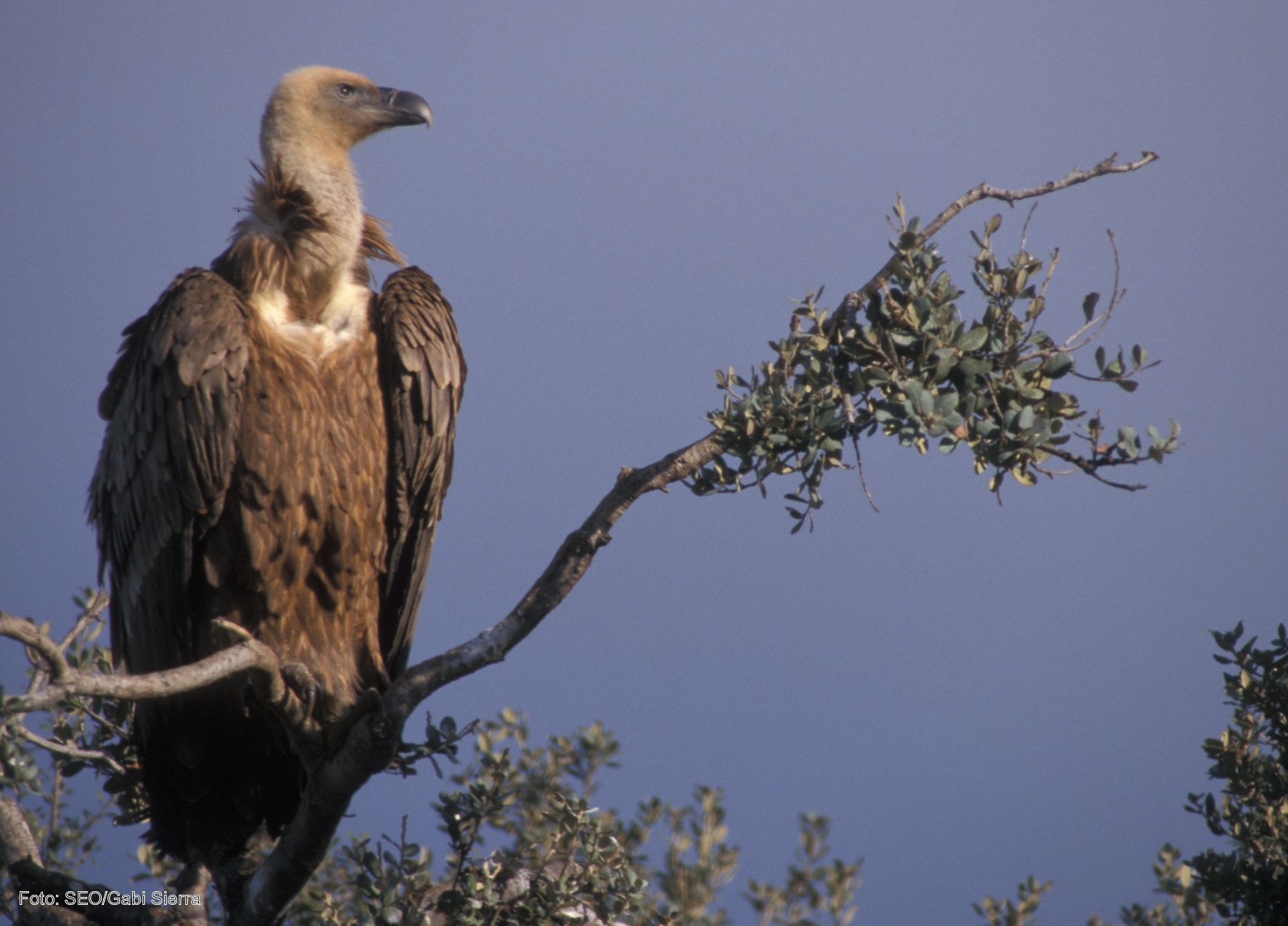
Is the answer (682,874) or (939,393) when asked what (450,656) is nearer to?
(682,874)

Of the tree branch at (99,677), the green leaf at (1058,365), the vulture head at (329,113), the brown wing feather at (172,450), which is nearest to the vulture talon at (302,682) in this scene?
→ the tree branch at (99,677)

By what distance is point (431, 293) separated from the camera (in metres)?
4.96

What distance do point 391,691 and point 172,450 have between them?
1.33 metres

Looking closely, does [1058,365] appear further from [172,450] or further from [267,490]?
[172,450]

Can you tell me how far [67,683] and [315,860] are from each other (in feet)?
4.84

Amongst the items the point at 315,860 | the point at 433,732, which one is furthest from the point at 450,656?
the point at 315,860

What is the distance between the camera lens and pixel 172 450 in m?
4.46

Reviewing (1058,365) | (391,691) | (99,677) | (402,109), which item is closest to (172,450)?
(391,691)

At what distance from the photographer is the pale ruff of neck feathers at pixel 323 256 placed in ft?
15.5

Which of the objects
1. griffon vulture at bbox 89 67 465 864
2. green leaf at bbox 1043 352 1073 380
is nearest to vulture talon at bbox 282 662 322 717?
griffon vulture at bbox 89 67 465 864

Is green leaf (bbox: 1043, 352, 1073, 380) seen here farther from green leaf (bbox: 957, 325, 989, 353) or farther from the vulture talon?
the vulture talon

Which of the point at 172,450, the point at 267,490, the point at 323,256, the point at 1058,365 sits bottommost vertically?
the point at 1058,365

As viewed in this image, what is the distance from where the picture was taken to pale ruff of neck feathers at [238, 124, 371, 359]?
15.5 feet

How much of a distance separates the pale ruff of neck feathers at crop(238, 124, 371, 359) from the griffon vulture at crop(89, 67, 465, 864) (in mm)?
10
